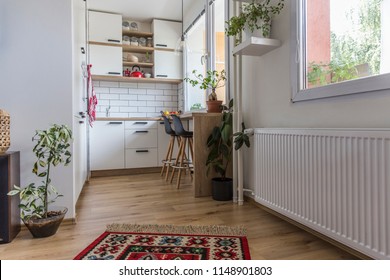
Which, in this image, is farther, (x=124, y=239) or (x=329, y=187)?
(x=124, y=239)

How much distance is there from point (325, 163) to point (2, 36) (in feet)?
7.51

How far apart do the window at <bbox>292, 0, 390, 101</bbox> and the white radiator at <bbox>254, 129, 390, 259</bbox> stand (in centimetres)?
31

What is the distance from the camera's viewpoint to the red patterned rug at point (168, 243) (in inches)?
55.7

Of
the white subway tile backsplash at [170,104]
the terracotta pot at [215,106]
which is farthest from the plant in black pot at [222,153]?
the white subway tile backsplash at [170,104]

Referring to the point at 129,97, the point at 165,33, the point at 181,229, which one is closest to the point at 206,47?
the point at 165,33

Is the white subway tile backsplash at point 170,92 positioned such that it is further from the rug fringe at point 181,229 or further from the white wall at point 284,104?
the rug fringe at point 181,229

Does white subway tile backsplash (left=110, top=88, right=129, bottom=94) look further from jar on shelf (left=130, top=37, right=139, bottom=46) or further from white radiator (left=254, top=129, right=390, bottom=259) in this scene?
white radiator (left=254, top=129, right=390, bottom=259)

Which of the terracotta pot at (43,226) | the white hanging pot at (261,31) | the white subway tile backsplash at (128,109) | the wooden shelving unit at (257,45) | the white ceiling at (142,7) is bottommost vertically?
the terracotta pot at (43,226)

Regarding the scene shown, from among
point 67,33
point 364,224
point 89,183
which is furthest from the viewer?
point 89,183

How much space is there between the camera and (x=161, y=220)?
2.01 m

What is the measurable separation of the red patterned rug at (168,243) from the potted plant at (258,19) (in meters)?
1.58

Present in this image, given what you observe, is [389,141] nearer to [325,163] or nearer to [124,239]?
[325,163]

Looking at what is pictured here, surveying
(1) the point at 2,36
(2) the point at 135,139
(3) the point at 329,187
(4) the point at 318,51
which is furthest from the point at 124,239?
(2) the point at 135,139

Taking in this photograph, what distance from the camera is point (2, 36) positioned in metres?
1.83
